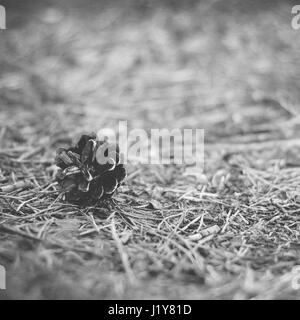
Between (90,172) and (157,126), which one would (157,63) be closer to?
(157,126)

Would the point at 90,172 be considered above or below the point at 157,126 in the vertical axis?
below

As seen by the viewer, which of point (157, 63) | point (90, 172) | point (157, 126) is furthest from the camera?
point (157, 63)

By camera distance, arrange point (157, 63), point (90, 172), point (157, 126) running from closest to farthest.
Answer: point (90, 172), point (157, 126), point (157, 63)

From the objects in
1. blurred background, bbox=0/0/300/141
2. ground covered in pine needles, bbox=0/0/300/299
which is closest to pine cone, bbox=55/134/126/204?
ground covered in pine needles, bbox=0/0/300/299

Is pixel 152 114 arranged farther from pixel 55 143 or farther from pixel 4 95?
pixel 4 95

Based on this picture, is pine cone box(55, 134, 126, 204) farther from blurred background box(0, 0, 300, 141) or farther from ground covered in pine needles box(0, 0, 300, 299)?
blurred background box(0, 0, 300, 141)

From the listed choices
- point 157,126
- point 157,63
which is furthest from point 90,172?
point 157,63
